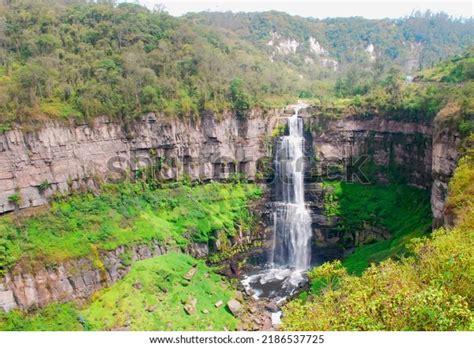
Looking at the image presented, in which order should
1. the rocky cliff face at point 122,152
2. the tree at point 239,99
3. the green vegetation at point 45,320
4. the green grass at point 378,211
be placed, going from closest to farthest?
the green vegetation at point 45,320, the rocky cliff face at point 122,152, the green grass at point 378,211, the tree at point 239,99

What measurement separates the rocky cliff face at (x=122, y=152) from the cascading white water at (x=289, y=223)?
213 cm

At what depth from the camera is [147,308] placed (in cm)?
2683

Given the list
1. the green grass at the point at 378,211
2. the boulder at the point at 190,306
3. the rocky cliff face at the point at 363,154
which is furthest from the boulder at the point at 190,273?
the rocky cliff face at the point at 363,154

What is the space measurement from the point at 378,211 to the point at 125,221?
774 inches

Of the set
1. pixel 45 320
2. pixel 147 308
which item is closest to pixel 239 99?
pixel 147 308

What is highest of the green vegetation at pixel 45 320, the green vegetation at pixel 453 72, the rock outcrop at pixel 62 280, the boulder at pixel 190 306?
the green vegetation at pixel 453 72

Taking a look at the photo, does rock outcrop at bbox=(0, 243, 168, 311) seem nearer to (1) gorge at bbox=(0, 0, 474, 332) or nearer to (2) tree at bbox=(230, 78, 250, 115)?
(1) gorge at bbox=(0, 0, 474, 332)

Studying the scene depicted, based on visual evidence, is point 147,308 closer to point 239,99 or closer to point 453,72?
point 239,99

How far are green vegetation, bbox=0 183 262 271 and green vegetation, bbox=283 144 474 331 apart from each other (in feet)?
59.8

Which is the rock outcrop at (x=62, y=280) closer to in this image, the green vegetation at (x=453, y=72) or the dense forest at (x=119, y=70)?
the dense forest at (x=119, y=70)

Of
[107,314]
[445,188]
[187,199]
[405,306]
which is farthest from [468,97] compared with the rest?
[107,314]

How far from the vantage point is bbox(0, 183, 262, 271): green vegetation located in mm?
27797

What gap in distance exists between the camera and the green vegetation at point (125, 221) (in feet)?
91.2

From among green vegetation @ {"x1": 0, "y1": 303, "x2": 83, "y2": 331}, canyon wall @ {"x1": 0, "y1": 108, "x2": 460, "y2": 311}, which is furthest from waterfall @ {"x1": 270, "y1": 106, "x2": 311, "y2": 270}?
green vegetation @ {"x1": 0, "y1": 303, "x2": 83, "y2": 331}
